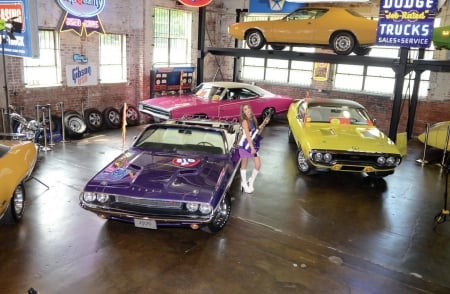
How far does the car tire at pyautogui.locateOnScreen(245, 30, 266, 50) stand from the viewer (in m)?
12.1

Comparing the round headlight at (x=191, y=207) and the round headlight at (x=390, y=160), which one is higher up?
the round headlight at (x=390, y=160)

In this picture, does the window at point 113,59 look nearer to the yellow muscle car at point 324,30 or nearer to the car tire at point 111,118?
the car tire at point 111,118

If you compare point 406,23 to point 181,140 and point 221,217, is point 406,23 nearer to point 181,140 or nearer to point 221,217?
point 181,140

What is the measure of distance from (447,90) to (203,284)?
11.4 meters

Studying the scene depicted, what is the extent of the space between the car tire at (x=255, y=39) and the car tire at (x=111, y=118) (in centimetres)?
487

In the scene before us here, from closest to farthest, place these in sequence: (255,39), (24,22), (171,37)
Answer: (24,22), (255,39), (171,37)

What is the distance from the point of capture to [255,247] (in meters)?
5.61

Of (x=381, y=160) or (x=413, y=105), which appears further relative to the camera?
(x=413, y=105)

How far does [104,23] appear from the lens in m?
13.1

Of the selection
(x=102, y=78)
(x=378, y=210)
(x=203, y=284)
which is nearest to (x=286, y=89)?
(x=102, y=78)

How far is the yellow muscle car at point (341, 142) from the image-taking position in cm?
801

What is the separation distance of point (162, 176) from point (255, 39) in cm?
762

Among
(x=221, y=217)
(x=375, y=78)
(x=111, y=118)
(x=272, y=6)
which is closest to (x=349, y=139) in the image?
(x=221, y=217)

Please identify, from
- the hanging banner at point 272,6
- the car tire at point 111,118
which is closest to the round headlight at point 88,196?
the car tire at point 111,118
